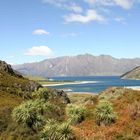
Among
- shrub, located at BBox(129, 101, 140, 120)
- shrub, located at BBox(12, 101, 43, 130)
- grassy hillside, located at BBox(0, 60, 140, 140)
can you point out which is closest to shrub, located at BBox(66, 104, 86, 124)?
grassy hillside, located at BBox(0, 60, 140, 140)

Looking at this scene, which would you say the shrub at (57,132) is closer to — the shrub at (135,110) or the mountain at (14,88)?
the shrub at (135,110)

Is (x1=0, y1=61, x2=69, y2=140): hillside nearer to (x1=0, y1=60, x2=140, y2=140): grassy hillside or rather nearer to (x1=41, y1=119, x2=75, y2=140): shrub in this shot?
(x1=0, y1=60, x2=140, y2=140): grassy hillside

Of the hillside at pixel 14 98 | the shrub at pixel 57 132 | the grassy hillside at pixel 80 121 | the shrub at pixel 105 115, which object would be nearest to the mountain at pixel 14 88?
the hillside at pixel 14 98

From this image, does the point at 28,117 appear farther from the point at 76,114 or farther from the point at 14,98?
the point at 14,98

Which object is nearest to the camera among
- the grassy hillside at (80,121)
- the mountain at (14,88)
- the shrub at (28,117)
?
the grassy hillside at (80,121)

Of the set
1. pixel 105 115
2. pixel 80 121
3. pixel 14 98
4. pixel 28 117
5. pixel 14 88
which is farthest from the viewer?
pixel 14 88

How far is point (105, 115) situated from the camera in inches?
1752

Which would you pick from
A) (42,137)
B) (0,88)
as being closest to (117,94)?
(42,137)

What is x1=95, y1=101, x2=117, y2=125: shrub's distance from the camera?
4450 centimetres

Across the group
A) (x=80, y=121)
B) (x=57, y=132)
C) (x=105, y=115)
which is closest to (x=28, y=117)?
(x=57, y=132)

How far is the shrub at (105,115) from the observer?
1752 inches

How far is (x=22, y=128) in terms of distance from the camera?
32.9 metres

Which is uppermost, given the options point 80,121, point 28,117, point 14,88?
point 14,88

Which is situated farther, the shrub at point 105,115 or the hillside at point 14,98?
the shrub at point 105,115
